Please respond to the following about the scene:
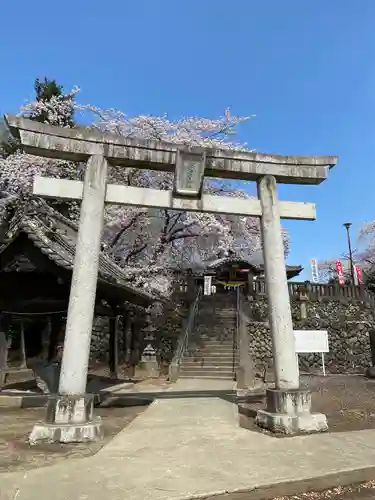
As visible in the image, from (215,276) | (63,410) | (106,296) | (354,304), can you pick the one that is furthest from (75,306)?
(215,276)

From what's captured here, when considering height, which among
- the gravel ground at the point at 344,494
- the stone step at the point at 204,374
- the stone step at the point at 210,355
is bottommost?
the gravel ground at the point at 344,494

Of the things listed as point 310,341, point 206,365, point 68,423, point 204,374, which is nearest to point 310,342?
point 310,341

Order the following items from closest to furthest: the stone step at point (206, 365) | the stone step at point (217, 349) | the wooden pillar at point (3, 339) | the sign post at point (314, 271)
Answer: the wooden pillar at point (3, 339) → the stone step at point (206, 365) → the stone step at point (217, 349) → the sign post at point (314, 271)

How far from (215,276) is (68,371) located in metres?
26.3

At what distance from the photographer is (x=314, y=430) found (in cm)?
608

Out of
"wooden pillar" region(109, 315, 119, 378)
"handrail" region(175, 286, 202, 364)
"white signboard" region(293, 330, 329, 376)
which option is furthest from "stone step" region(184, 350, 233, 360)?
"wooden pillar" region(109, 315, 119, 378)

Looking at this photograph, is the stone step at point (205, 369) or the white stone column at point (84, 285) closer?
the white stone column at point (84, 285)

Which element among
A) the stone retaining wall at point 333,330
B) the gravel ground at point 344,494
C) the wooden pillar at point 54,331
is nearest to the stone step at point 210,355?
the stone retaining wall at point 333,330

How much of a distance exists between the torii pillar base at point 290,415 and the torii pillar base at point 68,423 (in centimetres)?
271

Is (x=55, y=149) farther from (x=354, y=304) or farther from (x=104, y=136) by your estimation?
(x=354, y=304)

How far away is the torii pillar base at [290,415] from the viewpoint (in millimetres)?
6035

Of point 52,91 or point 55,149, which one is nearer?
point 55,149

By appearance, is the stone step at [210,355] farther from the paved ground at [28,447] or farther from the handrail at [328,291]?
the paved ground at [28,447]

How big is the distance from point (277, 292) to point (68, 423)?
4119 millimetres
